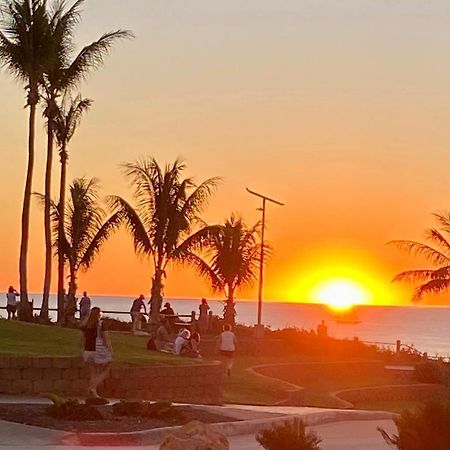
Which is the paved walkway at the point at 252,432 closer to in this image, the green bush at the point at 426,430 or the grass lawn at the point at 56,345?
the green bush at the point at 426,430

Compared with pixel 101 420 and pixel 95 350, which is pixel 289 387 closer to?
pixel 95 350

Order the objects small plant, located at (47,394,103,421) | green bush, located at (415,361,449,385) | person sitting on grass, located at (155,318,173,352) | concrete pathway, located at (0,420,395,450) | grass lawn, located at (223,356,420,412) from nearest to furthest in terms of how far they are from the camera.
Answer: concrete pathway, located at (0,420,395,450) < small plant, located at (47,394,103,421) < grass lawn, located at (223,356,420,412) < person sitting on grass, located at (155,318,173,352) < green bush, located at (415,361,449,385)

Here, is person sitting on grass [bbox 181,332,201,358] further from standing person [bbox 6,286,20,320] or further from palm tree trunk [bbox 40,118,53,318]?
standing person [bbox 6,286,20,320]

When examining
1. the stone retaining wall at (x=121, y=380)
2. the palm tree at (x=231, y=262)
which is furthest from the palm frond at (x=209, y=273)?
the stone retaining wall at (x=121, y=380)

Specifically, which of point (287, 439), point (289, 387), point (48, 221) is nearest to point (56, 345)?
point (289, 387)

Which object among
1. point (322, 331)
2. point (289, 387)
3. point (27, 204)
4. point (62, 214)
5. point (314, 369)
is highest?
point (62, 214)

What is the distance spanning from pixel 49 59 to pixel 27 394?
16.1m

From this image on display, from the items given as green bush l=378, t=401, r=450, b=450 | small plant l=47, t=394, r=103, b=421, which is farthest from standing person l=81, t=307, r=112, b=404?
green bush l=378, t=401, r=450, b=450

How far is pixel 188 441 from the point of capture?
10.2 meters

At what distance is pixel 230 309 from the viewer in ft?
157

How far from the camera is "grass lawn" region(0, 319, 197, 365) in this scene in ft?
74.2

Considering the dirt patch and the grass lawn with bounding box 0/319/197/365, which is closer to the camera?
the dirt patch

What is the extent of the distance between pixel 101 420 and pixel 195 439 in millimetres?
5173

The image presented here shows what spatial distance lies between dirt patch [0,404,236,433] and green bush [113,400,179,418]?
0.10 metres
